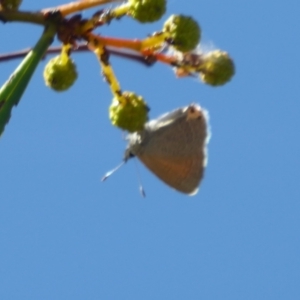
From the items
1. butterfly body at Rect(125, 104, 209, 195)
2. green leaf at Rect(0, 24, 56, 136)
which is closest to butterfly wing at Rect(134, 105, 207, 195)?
butterfly body at Rect(125, 104, 209, 195)

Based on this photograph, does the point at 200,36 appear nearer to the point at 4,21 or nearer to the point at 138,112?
the point at 138,112

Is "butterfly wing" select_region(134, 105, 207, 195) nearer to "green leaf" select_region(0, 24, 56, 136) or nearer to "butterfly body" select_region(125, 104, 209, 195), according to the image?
"butterfly body" select_region(125, 104, 209, 195)

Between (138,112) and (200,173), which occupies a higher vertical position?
(200,173)

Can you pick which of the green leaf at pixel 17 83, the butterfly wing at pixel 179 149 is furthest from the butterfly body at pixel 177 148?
the green leaf at pixel 17 83

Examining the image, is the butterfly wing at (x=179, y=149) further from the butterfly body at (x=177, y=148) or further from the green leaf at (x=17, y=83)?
the green leaf at (x=17, y=83)

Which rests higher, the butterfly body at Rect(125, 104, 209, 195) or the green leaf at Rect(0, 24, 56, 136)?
the butterfly body at Rect(125, 104, 209, 195)

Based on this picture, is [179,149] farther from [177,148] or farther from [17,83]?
[17,83]

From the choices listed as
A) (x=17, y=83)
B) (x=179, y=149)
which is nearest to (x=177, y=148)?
(x=179, y=149)

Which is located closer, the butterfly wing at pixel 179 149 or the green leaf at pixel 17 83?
the green leaf at pixel 17 83

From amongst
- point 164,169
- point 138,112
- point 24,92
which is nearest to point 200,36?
point 138,112
